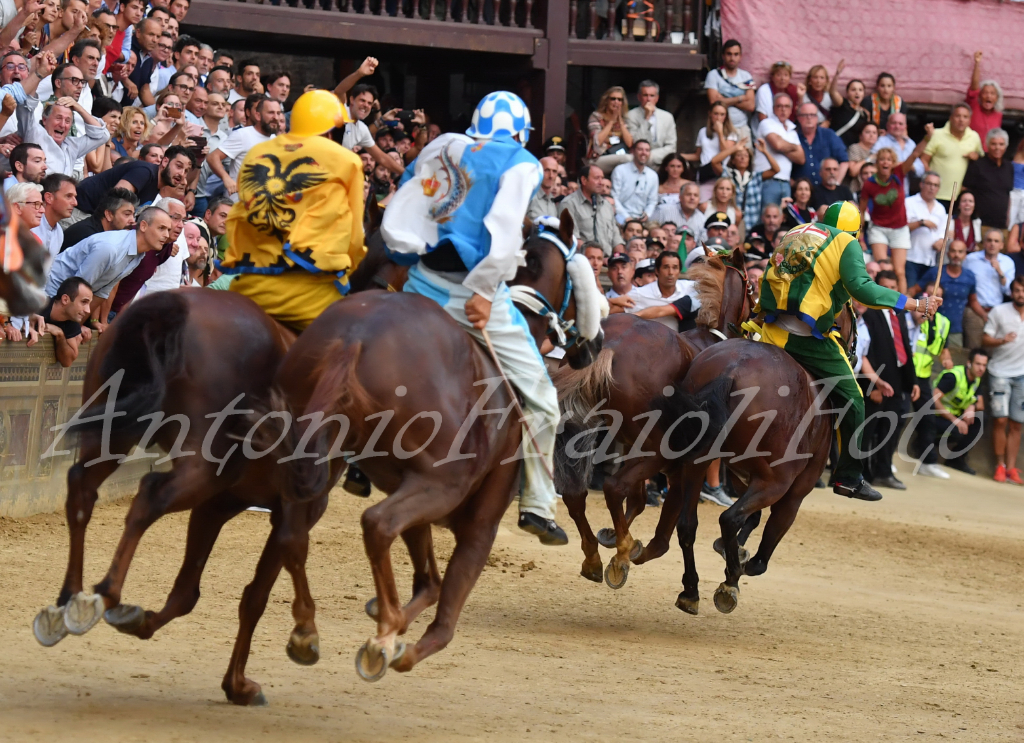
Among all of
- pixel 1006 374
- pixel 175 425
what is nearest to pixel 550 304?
pixel 175 425

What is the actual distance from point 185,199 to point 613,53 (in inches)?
314

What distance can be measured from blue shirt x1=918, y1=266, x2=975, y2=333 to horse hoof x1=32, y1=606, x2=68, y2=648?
13576 millimetres

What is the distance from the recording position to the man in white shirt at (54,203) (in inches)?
348

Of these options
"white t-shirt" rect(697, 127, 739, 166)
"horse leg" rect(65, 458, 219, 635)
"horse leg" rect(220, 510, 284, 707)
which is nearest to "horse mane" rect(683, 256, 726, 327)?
"horse leg" rect(220, 510, 284, 707)

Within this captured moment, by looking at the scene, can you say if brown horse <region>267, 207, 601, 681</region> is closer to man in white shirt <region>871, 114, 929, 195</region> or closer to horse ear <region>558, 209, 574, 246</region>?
horse ear <region>558, 209, 574, 246</region>

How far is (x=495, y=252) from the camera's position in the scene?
5.63 m

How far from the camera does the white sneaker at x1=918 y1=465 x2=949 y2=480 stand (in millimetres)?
16219

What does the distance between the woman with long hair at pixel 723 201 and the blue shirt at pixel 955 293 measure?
3.01 metres

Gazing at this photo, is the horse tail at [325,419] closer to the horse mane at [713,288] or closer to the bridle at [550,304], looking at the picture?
the bridle at [550,304]

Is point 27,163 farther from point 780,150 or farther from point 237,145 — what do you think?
point 780,150

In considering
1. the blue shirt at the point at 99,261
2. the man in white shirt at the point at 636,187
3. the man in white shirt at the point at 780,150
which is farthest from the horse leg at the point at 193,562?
the man in white shirt at the point at 780,150

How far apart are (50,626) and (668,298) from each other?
7.80 metres

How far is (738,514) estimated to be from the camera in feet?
27.4

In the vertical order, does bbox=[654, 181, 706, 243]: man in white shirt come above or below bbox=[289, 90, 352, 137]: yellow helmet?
below
